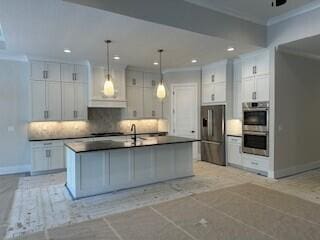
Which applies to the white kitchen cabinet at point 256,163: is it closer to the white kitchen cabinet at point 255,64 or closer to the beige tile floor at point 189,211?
the beige tile floor at point 189,211

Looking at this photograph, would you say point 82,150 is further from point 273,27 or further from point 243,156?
point 273,27

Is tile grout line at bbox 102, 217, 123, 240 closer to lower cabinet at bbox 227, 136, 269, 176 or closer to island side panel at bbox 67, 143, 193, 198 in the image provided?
island side panel at bbox 67, 143, 193, 198


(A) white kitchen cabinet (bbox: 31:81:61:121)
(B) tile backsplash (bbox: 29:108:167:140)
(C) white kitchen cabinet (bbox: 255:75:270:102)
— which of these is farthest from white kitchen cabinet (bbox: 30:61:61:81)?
(C) white kitchen cabinet (bbox: 255:75:270:102)

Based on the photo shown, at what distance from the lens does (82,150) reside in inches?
153

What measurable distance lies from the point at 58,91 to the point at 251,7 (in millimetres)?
4900

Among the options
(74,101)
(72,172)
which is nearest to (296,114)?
(72,172)

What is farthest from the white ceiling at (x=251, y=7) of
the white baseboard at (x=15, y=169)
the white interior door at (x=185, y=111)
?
the white baseboard at (x=15, y=169)

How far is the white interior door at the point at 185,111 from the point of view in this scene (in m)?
7.28

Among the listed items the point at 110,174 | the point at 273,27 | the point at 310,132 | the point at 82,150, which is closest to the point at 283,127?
the point at 310,132

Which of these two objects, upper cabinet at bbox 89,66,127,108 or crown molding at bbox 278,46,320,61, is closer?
crown molding at bbox 278,46,320,61

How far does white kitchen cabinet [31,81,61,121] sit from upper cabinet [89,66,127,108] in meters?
0.85

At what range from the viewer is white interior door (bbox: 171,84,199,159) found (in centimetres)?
728

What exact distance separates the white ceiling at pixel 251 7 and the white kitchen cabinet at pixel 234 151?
117 inches

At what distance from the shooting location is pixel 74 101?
6.37m
